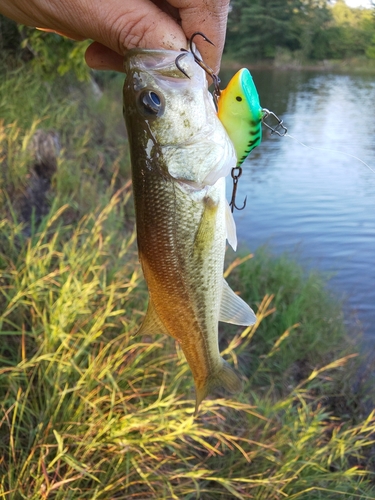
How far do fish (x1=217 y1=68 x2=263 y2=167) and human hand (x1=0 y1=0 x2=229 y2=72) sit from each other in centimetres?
13

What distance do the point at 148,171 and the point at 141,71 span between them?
27 centimetres

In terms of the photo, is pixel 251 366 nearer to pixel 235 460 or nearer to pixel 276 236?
pixel 235 460

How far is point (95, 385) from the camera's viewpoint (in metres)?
2.50

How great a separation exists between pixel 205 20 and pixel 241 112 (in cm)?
27

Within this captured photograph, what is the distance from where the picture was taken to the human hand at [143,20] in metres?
1.26

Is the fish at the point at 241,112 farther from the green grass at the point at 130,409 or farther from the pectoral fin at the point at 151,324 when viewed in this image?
the green grass at the point at 130,409

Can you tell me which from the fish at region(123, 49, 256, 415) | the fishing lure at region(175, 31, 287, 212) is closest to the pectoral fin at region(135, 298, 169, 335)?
the fish at region(123, 49, 256, 415)

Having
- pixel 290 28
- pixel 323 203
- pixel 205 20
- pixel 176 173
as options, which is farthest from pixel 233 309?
pixel 290 28

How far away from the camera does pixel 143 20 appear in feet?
4.24

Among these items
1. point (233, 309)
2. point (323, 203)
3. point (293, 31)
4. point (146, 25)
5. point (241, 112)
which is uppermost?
point (146, 25)

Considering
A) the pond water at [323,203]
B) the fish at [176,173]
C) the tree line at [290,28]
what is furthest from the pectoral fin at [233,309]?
the tree line at [290,28]

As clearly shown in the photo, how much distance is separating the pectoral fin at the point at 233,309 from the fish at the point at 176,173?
0.16 m

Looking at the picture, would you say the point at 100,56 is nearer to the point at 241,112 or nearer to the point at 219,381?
the point at 241,112

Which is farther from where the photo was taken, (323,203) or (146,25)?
(323,203)
